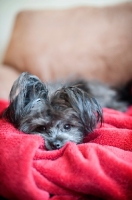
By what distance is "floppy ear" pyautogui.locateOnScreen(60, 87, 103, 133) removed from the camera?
50.2 inches

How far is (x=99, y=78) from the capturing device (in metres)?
2.05

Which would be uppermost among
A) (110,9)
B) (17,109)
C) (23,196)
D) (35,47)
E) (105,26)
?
(110,9)

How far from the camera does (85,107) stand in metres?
1.28

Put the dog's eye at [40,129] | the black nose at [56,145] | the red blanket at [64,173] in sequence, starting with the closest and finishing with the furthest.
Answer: the red blanket at [64,173] → the black nose at [56,145] → the dog's eye at [40,129]

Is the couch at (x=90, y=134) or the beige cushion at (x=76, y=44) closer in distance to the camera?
the couch at (x=90, y=134)

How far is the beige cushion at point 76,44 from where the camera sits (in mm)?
1968

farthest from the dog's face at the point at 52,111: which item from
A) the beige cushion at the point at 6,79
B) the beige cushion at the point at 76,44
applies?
the beige cushion at the point at 76,44

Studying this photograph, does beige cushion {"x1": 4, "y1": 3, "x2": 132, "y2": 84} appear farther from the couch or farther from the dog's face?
the dog's face

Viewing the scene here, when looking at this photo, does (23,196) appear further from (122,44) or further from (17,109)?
(122,44)

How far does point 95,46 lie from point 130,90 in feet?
1.46

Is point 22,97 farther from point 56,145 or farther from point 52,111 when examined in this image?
point 56,145

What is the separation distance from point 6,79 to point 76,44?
64 centimetres

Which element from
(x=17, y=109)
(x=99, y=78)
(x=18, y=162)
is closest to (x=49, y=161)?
→ (x=18, y=162)

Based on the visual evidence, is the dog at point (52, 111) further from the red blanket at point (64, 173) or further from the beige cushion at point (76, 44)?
the beige cushion at point (76, 44)
